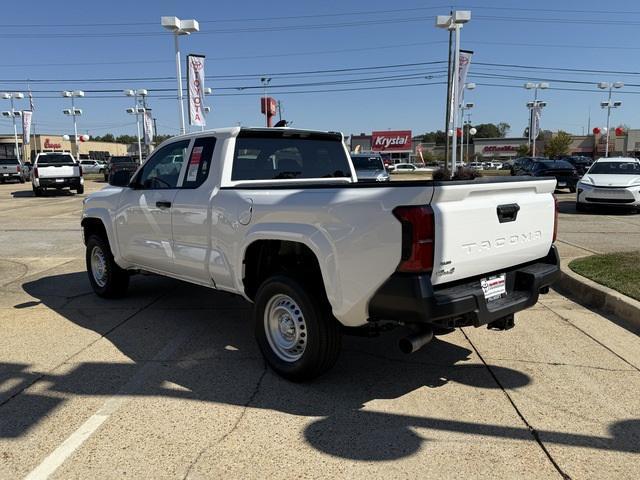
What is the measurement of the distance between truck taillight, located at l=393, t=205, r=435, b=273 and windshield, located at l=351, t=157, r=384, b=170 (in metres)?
16.0

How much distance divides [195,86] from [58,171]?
828 centimetres

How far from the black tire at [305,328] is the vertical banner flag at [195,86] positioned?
59.6ft

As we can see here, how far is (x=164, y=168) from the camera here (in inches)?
221

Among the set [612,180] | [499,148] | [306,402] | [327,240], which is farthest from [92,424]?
[499,148]

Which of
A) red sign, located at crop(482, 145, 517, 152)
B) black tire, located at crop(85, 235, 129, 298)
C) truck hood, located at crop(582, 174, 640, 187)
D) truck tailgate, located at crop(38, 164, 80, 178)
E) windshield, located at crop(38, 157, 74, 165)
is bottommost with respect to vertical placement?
black tire, located at crop(85, 235, 129, 298)

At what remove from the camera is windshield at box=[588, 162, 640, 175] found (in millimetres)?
15941

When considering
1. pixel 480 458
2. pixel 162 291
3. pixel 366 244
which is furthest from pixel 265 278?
pixel 162 291

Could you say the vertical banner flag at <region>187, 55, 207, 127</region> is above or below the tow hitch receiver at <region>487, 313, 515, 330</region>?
above

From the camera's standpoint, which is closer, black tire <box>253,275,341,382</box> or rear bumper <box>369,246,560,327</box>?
rear bumper <box>369,246,560,327</box>

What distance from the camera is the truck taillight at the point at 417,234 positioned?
3215 millimetres

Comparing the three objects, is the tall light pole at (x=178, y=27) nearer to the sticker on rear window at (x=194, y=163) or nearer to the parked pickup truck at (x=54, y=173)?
the parked pickup truck at (x=54, y=173)

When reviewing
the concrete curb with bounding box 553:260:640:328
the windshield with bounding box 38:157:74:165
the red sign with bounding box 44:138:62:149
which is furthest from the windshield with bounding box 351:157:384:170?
the red sign with bounding box 44:138:62:149

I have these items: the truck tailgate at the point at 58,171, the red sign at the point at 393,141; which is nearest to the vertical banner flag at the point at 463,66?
the truck tailgate at the point at 58,171

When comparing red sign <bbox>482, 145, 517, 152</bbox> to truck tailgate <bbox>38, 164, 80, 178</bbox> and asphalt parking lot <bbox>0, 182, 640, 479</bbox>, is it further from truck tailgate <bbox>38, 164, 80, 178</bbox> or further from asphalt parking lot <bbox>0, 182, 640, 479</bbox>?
asphalt parking lot <bbox>0, 182, 640, 479</bbox>
